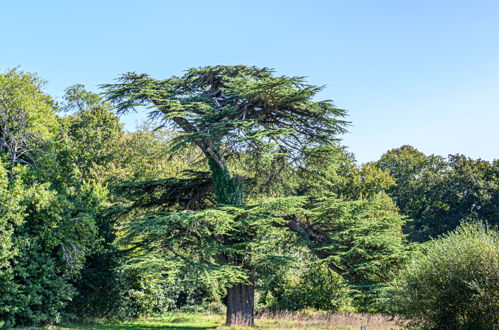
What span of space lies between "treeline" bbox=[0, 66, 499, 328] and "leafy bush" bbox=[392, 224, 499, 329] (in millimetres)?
36

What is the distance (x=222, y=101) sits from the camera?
16.7 metres

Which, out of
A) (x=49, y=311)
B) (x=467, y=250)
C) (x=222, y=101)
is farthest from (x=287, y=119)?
(x=49, y=311)

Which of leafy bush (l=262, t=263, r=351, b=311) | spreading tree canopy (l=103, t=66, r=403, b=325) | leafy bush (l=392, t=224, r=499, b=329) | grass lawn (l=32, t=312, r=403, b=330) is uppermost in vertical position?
spreading tree canopy (l=103, t=66, r=403, b=325)

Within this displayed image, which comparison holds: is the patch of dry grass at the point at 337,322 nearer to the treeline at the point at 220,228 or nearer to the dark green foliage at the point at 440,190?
the treeline at the point at 220,228

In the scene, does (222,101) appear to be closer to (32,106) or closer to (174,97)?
(174,97)

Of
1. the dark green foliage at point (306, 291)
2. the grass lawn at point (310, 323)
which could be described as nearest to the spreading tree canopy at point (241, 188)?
the grass lawn at point (310, 323)

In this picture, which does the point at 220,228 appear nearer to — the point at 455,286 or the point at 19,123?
the point at 455,286

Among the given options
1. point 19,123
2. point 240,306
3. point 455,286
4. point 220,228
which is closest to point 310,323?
point 240,306

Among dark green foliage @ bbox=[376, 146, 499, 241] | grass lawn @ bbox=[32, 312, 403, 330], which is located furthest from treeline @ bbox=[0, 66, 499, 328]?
dark green foliage @ bbox=[376, 146, 499, 241]

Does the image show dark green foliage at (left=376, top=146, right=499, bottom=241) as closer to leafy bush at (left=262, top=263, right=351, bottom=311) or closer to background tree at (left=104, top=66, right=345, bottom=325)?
leafy bush at (left=262, top=263, right=351, bottom=311)

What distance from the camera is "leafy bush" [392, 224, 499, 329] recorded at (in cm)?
992

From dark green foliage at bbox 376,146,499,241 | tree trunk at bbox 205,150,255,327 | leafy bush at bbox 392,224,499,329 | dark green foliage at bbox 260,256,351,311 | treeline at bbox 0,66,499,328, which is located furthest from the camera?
dark green foliage at bbox 376,146,499,241

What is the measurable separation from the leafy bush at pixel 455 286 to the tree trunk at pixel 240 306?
5739 millimetres

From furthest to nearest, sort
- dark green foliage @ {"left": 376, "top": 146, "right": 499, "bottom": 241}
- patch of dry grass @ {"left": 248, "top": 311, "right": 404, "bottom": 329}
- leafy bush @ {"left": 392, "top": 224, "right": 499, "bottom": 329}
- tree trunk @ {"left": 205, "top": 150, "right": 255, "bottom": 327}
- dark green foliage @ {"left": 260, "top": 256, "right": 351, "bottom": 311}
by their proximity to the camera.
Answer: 1. dark green foliage @ {"left": 376, "top": 146, "right": 499, "bottom": 241}
2. dark green foliage @ {"left": 260, "top": 256, "right": 351, "bottom": 311}
3. tree trunk @ {"left": 205, "top": 150, "right": 255, "bottom": 327}
4. patch of dry grass @ {"left": 248, "top": 311, "right": 404, "bottom": 329}
5. leafy bush @ {"left": 392, "top": 224, "right": 499, "bottom": 329}
